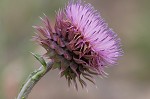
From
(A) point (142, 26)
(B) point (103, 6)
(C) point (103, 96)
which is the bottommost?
(C) point (103, 96)

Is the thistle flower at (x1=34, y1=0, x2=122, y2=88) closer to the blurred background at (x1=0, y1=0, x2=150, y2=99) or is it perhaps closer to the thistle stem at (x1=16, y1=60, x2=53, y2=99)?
the thistle stem at (x1=16, y1=60, x2=53, y2=99)

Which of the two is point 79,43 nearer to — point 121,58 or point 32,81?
point 32,81

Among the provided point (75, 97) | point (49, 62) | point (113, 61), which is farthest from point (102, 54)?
point (75, 97)

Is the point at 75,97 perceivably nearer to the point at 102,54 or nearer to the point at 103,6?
the point at 103,6

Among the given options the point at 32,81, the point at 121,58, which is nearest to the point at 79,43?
the point at 32,81

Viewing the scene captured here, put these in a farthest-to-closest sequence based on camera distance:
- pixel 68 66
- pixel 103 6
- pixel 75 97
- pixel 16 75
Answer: pixel 103 6, pixel 75 97, pixel 16 75, pixel 68 66

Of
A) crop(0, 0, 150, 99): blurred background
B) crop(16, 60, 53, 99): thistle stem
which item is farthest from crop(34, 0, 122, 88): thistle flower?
crop(0, 0, 150, 99): blurred background

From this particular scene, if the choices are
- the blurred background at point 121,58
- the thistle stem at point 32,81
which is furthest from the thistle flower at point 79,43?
the blurred background at point 121,58
